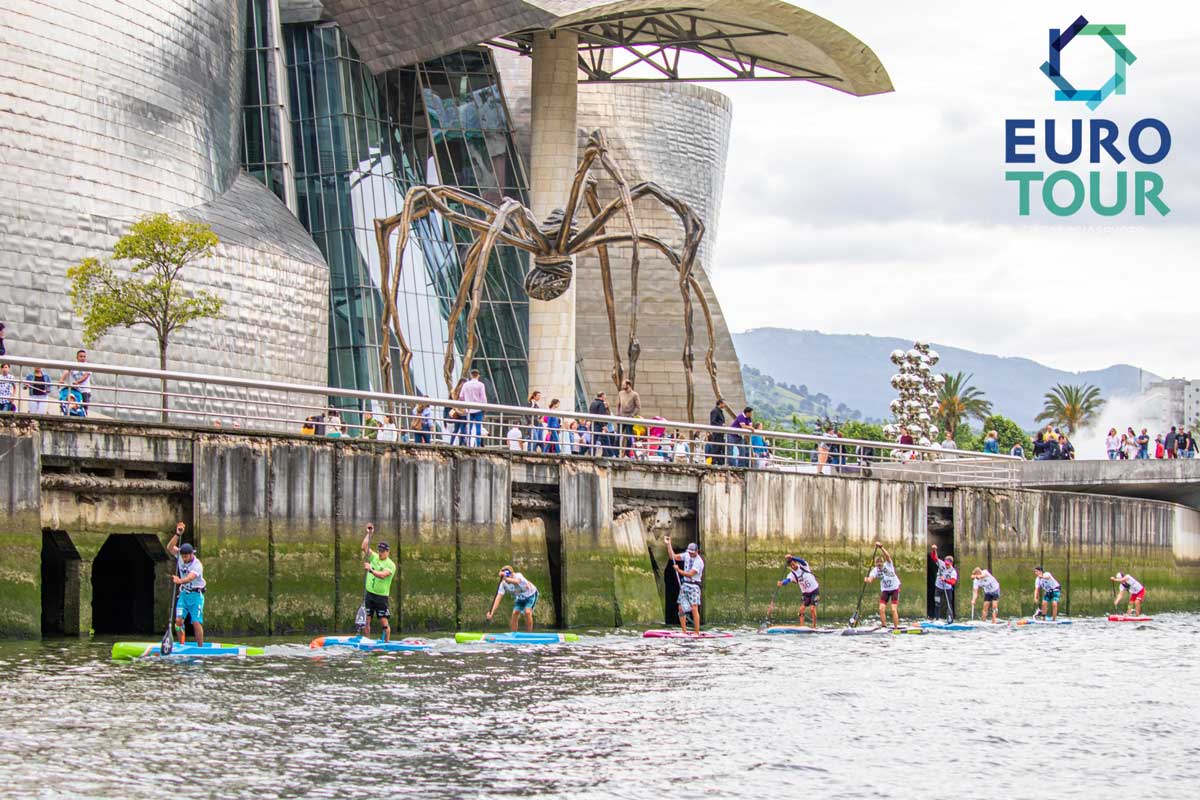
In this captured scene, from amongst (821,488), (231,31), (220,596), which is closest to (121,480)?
(220,596)

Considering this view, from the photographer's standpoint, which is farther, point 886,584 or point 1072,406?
point 1072,406

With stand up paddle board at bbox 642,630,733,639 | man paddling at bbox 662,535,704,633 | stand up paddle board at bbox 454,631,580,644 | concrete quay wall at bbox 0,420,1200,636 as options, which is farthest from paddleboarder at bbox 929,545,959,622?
stand up paddle board at bbox 454,631,580,644

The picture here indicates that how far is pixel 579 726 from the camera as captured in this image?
65.8ft

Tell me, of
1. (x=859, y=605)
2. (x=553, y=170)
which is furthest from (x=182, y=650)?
(x=553, y=170)

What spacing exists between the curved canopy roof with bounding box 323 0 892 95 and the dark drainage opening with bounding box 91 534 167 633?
26.9 m

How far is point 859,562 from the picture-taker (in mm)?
41062

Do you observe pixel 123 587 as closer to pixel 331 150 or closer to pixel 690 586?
pixel 690 586

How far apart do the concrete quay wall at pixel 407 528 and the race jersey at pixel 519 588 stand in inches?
33.6

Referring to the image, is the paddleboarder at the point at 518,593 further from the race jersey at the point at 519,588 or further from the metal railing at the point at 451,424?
the metal railing at the point at 451,424

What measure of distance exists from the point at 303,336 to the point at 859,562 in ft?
61.9

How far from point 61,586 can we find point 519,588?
7.79 meters

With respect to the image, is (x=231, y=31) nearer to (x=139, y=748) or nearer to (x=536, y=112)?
(x=536, y=112)

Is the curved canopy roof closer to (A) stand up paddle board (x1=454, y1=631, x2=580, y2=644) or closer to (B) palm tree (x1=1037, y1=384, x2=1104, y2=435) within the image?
(A) stand up paddle board (x1=454, y1=631, x2=580, y2=644)

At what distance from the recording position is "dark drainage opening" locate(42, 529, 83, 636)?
86.4ft
